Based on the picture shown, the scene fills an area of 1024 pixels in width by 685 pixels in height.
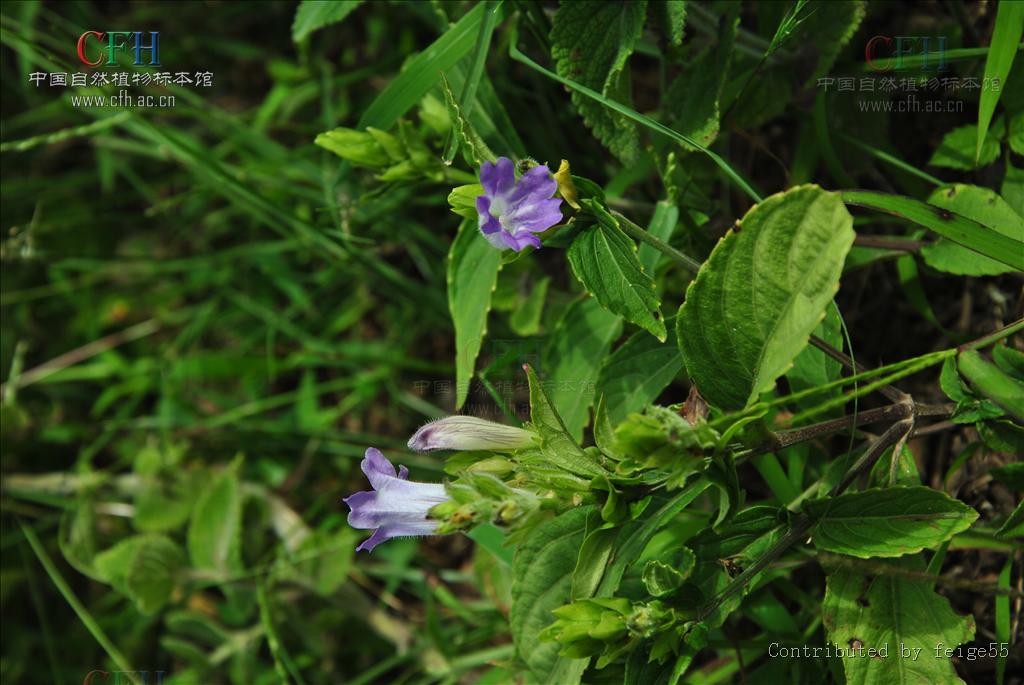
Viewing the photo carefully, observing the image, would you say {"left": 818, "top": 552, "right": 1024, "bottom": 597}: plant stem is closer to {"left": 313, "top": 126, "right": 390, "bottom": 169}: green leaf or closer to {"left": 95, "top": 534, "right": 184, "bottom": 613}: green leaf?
{"left": 313, "top": 126, "right": 390, "bottom": 169}: green leaf

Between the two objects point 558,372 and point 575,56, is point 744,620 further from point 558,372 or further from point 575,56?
point 575,56

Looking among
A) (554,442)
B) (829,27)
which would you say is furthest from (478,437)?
(829,27)

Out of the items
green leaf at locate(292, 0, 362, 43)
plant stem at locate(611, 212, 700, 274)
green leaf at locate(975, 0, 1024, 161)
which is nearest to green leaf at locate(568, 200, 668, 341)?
plant stem at locate(611, 212, 700, 274)

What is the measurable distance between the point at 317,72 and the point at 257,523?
1512mm

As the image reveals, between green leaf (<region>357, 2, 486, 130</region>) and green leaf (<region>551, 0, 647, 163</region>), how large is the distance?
8.1 inches

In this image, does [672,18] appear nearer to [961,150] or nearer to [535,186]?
[535,186]

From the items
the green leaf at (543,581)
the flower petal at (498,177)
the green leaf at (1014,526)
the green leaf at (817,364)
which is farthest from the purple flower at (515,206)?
the green leaf at (1014,526)

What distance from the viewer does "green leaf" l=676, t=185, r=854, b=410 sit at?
1.31m

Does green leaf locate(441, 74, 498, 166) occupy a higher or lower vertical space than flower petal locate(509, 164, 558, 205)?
higher

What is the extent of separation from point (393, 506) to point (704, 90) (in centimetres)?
112

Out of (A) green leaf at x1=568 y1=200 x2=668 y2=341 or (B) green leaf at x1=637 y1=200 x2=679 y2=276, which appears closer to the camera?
(A) green leaf at x1=568 y1=200 x2=668 y2=341

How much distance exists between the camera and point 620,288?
149cm

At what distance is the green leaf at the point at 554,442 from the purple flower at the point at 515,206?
219 mm

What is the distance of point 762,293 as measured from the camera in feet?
4.53
